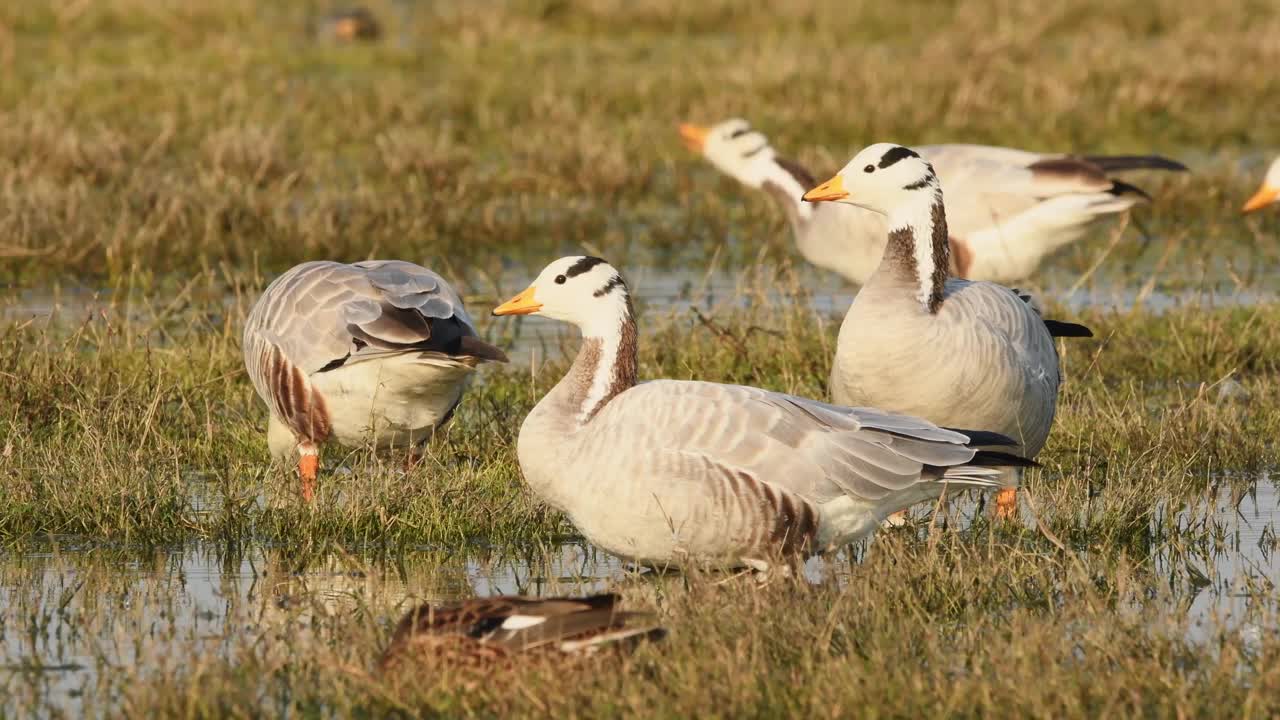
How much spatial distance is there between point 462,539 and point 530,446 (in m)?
0.82

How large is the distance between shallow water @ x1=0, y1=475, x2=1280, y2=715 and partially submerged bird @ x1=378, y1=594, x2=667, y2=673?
528mm

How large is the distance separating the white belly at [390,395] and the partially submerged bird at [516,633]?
2.47 m

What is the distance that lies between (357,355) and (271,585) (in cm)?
149

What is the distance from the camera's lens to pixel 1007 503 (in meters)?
7.30

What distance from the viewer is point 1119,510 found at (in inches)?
265

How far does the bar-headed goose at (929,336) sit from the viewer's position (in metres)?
6.99

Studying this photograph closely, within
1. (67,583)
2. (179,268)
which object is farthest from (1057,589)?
(179,268)

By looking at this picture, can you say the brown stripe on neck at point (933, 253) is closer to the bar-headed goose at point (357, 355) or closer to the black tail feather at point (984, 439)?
the black tail feather at point (984, 439)

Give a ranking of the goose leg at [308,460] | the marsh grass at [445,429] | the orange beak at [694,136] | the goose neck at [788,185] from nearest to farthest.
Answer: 1. the marsh grass at [445,429]
2. the goose leg at [308,460]
3. the goose neck at [788,185]
4. the orange beak at [694,136]

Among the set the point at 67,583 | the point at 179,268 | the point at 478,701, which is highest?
the point at 478,701

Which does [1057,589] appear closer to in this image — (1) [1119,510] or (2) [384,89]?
(1) [1119,510]

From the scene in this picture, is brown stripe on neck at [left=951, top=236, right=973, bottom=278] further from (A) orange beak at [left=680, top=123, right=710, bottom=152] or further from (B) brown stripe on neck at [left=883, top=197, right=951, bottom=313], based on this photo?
(B) brown stripe on neck at [left=883, top=197, right=951, bottom=313]

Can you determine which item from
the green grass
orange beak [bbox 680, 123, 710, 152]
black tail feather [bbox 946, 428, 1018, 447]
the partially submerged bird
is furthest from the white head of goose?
the partially submerged bird

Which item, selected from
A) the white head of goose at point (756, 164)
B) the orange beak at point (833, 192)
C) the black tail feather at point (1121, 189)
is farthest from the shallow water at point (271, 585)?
the white head of goose at point (756, 164)
